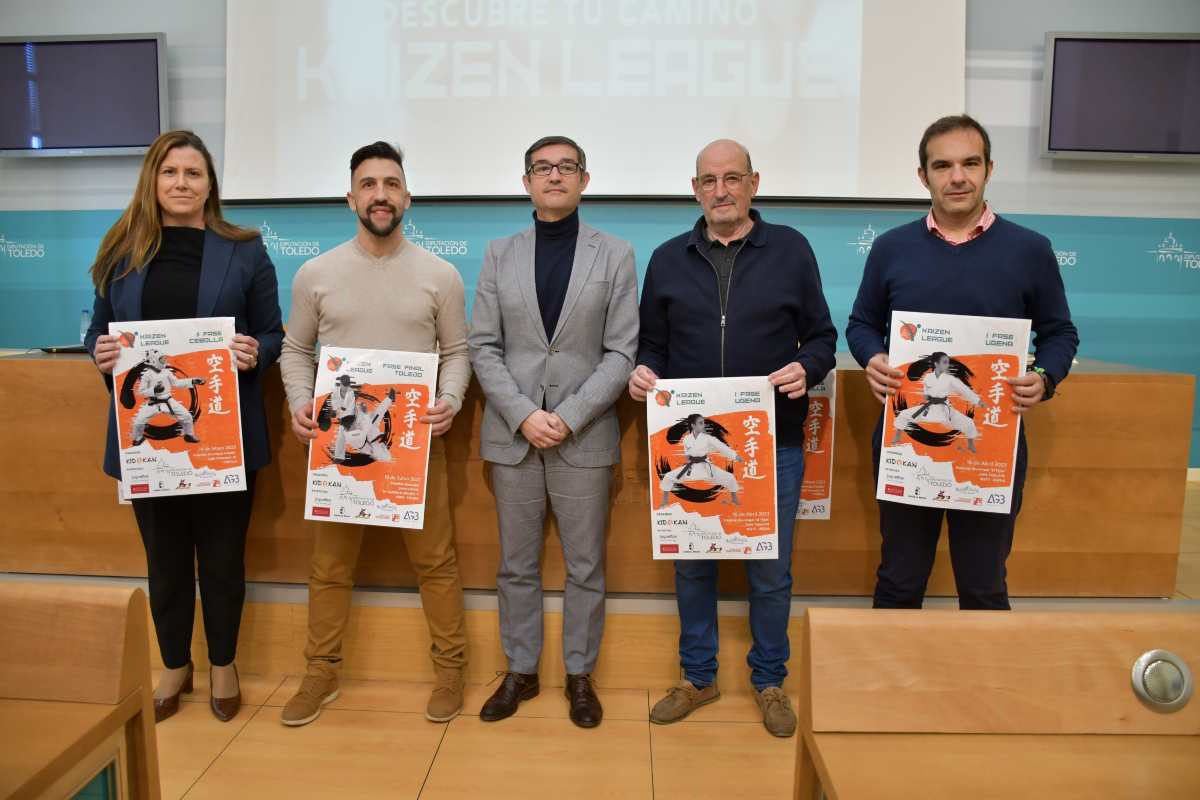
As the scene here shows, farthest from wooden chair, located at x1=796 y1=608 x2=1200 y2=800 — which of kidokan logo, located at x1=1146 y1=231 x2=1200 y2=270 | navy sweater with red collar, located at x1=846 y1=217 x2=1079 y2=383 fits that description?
kidokan logo, located at x1=1146 y1=231 x2=1200 y2=270

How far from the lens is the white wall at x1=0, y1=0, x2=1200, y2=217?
14.0 ft

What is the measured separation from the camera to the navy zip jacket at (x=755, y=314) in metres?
2.07

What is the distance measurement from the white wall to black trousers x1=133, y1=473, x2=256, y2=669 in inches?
122

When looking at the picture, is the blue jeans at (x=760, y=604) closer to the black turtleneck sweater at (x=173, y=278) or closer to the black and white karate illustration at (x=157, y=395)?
the black and white karate illustration at (x=157, y=395)

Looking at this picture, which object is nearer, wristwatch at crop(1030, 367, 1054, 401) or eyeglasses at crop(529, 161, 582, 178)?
wristwatch at crop(1030, 367, 1054, 401)

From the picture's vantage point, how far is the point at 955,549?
2.02 m

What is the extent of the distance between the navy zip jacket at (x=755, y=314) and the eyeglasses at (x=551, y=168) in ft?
1.11

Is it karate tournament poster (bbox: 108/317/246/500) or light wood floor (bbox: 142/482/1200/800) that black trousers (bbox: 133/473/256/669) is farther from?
light wood floor (bbox: 142/482/1200/800)

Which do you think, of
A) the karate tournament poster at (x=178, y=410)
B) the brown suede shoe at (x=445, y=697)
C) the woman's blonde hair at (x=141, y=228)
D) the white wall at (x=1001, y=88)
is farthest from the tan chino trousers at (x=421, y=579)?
the white wall at (x=1001, y=88)

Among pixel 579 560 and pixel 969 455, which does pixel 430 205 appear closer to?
pixel 579 560

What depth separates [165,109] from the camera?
436cm

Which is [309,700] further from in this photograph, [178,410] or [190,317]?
[190,317]

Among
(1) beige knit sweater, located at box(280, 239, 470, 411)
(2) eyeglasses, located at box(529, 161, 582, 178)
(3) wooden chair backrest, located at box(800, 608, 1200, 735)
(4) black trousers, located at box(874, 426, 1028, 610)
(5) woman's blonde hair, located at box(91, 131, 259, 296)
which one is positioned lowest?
(4) black trousers, located at box(874, 426, 1028, 610)

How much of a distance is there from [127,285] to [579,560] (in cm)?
147
